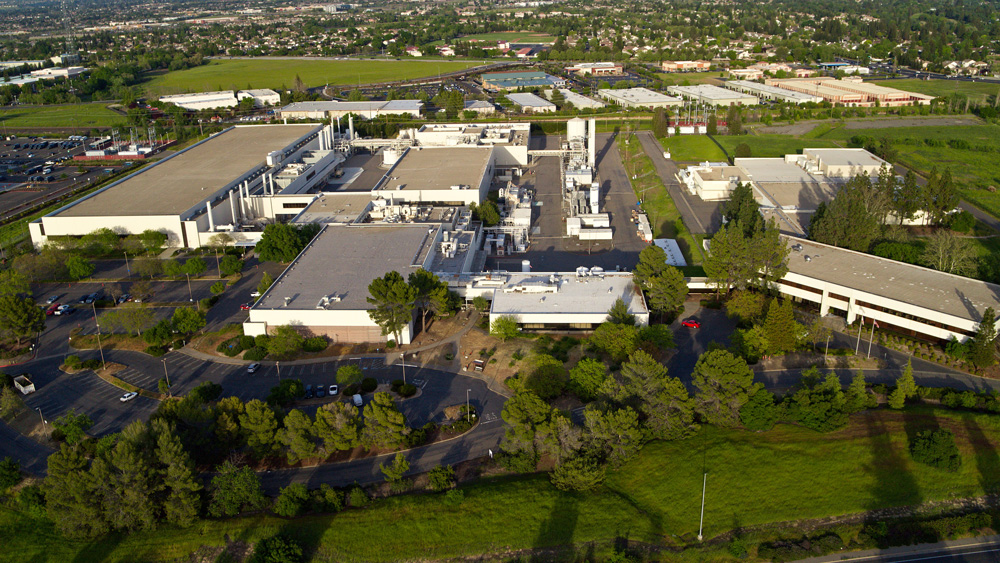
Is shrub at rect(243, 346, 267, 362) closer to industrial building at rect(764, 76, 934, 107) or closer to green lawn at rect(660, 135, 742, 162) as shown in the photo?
green lawn at rect(660, 135, 742, 162)

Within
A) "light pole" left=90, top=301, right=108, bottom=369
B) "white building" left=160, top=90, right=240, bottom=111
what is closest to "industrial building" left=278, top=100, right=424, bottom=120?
"white building" left=160, top=90, right=240, bottom=111

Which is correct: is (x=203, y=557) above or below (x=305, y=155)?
below

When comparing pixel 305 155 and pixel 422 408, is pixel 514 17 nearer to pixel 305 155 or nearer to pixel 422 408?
pixel 305 155

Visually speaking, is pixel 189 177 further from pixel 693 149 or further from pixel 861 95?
pixel 861 95

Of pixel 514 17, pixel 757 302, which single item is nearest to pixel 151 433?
pixel 757 302

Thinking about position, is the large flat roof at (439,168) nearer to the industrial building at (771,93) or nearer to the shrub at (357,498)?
the shrub at (357,498)
